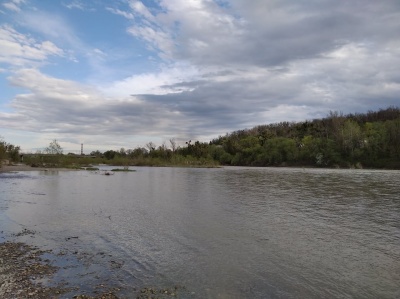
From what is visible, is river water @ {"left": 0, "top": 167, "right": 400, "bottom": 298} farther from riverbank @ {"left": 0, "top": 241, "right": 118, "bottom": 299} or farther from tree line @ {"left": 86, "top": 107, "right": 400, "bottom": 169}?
tree line @ {"left": 86, "top": 107, "right": 400, "bottom": 169}

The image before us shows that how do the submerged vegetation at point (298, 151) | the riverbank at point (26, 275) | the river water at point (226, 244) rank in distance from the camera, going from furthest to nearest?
1. the submerged vegetation at point (298, 151)
2. the river water at point (226, 244)
3. the riverbank at point (26, 275)

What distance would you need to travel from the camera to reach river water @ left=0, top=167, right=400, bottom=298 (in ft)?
33.8

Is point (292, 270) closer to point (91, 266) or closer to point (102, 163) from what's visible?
point (91, 266)

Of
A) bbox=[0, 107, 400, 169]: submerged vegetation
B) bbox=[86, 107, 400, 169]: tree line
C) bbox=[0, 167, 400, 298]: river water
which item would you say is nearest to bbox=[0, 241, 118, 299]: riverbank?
bbox=[0, 167, 400, 298]: river water

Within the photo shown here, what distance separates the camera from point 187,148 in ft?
554

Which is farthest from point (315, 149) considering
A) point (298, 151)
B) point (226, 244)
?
point (226, 244)

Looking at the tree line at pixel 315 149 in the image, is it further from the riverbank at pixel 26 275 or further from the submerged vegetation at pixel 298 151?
the riverbank at pixel 26 275

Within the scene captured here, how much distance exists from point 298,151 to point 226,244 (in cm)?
12988

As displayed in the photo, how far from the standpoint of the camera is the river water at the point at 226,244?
10.3 m

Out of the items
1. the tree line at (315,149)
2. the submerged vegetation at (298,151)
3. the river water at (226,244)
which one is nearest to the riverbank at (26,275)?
the river water at (226,244)

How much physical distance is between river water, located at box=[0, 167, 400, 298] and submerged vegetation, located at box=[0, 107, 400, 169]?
6559cm

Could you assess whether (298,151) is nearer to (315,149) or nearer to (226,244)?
(315,149)

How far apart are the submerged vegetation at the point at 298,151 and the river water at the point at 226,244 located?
6559 cm

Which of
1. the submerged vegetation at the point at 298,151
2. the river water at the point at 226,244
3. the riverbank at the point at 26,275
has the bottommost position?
the river water at the point at 226,244
